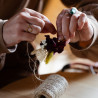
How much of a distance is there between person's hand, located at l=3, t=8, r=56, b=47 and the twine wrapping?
0.15 m

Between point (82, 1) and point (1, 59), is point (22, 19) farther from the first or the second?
point (82, 1)

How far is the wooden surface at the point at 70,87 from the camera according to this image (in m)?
0.62

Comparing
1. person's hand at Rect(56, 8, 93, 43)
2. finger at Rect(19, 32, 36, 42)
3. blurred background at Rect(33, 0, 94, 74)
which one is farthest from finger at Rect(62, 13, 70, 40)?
blurred background at Rect(33, 0, 94, 74)

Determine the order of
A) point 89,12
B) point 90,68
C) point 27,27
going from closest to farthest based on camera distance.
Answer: point 27,27
point 89,12
point 90,68

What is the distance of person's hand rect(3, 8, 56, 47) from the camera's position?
0.50 m

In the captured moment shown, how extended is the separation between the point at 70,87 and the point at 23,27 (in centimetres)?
32

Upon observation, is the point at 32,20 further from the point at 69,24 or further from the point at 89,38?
the point at 89,38

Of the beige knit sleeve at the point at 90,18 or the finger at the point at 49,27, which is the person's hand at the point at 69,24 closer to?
the finger at the point at 49,27

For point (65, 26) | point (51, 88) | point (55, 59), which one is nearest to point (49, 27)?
point (65, 26)

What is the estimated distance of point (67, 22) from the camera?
541 mm

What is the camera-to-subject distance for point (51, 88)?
528 millimetres

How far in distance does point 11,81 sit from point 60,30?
320 millimetres

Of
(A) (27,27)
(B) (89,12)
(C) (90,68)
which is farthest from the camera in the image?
(C) (90,68)

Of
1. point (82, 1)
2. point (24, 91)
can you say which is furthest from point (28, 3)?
A: point (24, 91)
